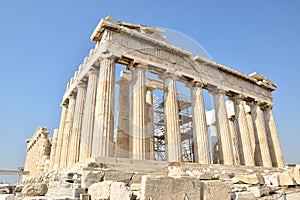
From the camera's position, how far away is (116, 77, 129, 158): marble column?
17.5 meters

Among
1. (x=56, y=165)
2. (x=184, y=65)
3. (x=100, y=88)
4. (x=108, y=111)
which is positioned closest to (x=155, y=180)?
(x=108, y=111)

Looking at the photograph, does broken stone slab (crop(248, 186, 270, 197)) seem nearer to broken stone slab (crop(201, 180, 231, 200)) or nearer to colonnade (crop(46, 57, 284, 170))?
broken stone slab (crop(201, 180, 231, 200))

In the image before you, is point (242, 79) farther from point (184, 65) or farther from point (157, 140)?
point (157, 140)

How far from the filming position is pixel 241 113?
2261 cm

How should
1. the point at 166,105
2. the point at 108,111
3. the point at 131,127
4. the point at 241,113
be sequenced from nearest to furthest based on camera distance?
the point at 108,111 < the point at 131,127 < the point at 166,105 < the point at 241,113

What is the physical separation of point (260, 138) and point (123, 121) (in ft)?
48.9

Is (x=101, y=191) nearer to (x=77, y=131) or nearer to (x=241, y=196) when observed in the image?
(x=241, y=196)

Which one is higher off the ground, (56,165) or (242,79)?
(242,79)

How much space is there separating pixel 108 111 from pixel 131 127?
7.39 feet

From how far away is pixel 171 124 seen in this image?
658 inches

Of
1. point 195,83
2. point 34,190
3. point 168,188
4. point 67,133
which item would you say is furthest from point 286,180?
point 67,133

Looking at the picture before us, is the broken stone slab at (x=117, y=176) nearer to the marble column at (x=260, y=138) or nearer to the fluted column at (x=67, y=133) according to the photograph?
the fluted column at (x=67, y=133)

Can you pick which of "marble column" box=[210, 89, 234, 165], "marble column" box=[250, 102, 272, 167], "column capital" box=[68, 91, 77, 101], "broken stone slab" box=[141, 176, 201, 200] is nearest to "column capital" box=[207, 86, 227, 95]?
"marble column" box=[210, 89, 234, 165]

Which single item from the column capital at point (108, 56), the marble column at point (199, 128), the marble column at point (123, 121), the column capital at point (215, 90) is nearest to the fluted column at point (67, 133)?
the marble column at point (123, 121)
